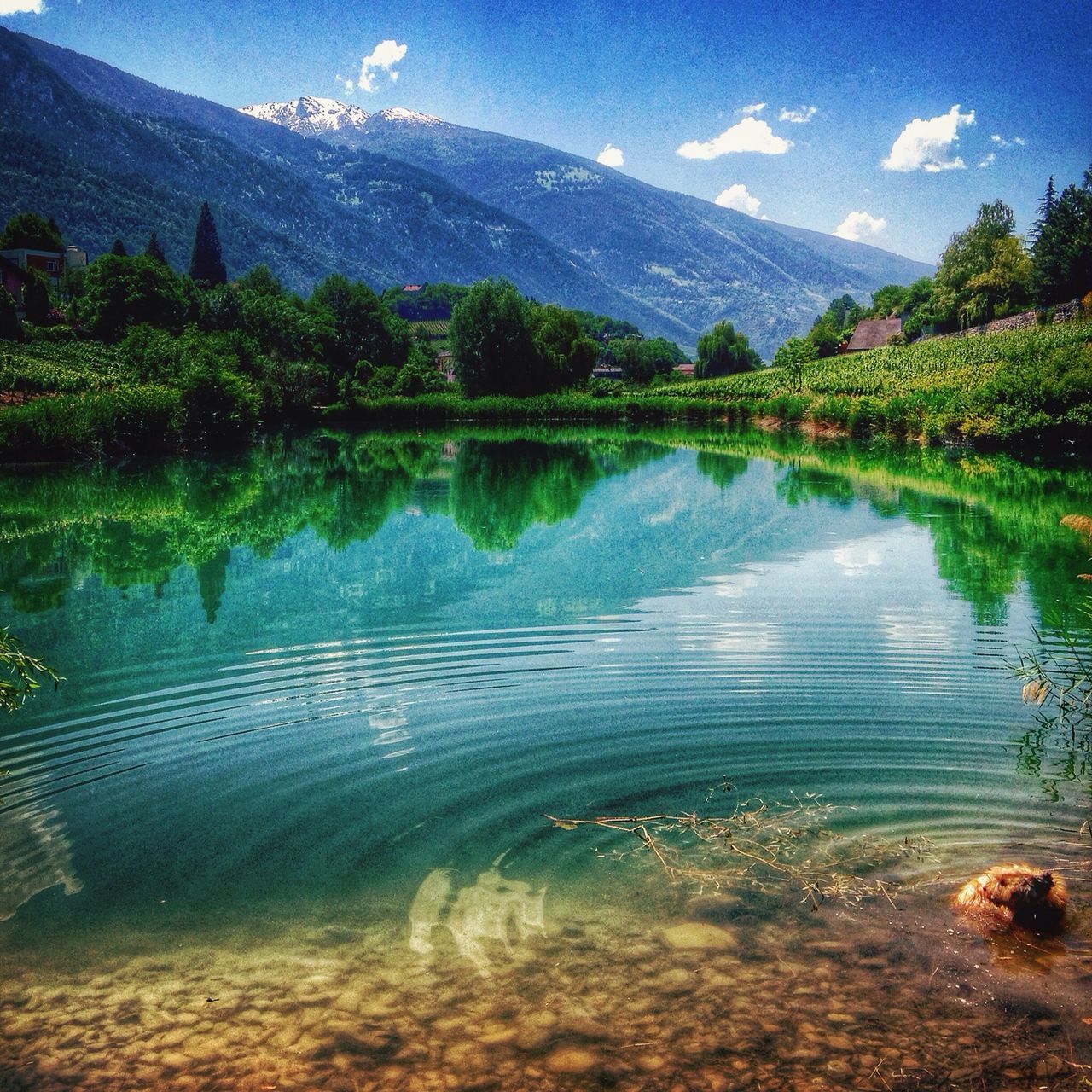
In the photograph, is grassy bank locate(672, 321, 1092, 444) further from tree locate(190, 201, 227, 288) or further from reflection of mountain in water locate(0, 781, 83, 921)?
tree locate(190, 201, 227, 288)

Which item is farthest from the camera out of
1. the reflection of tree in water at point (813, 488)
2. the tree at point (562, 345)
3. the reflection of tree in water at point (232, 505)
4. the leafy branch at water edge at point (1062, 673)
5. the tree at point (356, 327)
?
the tree at point (356, 327)

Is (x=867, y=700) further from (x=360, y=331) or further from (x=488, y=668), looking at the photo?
(x=360, y=331)

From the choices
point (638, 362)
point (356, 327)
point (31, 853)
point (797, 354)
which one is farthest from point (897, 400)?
point (638, 362)

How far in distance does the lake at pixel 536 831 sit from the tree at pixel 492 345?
6234 cm

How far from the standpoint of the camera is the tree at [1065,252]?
63.2 metres

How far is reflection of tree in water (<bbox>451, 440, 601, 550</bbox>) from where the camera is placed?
22109mm

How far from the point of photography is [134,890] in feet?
19.5

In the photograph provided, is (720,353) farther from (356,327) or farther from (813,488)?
(813,488)

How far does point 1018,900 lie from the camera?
→ 5.20 meters

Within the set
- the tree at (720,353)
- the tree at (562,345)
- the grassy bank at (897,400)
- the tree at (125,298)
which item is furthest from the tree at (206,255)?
the tree at (720,353)

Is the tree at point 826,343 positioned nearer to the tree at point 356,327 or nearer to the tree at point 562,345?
the tree at point 562,345

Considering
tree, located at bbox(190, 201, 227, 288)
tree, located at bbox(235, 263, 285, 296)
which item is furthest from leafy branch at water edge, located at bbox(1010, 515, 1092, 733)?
tree, located at bbox(190, 201, 227, 288)

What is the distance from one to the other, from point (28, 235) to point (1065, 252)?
86.3 m

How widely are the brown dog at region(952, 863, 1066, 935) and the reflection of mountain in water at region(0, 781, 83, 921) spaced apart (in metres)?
5.58
